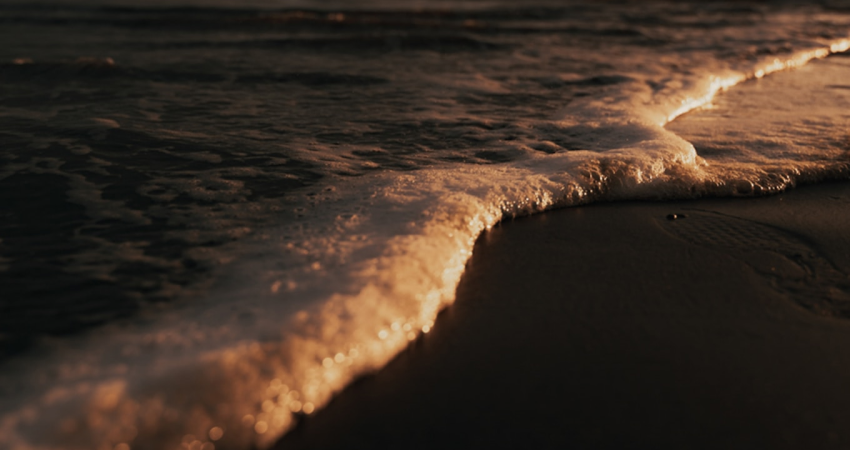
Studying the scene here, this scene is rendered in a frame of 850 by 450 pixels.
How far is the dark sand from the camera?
1784 millimetres

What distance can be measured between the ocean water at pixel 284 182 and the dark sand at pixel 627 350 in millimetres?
157

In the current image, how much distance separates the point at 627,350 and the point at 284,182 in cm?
195

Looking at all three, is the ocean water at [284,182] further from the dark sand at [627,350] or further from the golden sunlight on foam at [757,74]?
the dark sand at [627,350]

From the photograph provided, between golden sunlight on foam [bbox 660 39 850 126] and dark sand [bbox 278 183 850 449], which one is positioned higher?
golden sunlight on foam [bbox 660 39 850 126]

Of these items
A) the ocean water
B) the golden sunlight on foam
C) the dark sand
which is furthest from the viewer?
the golden sunlight on foam

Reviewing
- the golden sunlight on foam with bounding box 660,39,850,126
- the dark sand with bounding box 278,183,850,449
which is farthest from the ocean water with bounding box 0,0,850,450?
the dark sand with bounding box 278,183,850,449

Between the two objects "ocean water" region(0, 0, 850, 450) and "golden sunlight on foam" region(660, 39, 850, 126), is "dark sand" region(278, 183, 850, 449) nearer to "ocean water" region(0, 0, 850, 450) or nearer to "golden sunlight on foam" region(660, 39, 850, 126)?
"ocean water" region(0, 0, 850, 450)

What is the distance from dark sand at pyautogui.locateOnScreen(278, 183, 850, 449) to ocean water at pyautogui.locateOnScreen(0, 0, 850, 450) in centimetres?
16

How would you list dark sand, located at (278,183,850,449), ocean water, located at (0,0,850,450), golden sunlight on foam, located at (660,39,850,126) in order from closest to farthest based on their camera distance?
dark sand, located at (278,183,850,449) < ocean water, located at (0,0,850,450) < golden sunlight on foam, located at (660,39,850,126)

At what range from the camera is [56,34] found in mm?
8891

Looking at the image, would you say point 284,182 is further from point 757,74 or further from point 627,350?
point 757,74

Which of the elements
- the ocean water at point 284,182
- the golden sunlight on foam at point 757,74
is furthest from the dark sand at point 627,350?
the golden sunlight on foam at point 757,74

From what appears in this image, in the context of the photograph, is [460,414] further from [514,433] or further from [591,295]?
[591,295]

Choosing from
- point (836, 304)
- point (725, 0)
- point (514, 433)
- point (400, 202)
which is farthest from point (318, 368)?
point (725, 0)
